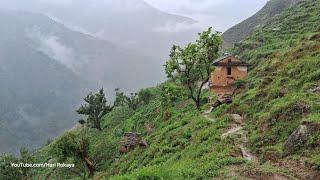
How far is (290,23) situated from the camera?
89.6 m

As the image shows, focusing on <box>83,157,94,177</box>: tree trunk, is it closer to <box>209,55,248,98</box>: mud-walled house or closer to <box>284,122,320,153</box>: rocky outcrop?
<box>209,55,248,98</box>: mud-walled house

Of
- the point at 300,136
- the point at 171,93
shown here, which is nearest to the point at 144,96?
the point at 171,93

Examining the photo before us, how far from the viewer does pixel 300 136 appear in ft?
92.7

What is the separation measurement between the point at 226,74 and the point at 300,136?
105ft

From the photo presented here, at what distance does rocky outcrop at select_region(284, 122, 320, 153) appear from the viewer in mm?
27766

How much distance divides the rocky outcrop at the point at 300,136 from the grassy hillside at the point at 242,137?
0.26 feet

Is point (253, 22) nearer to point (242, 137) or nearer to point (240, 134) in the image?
point (240, 134)

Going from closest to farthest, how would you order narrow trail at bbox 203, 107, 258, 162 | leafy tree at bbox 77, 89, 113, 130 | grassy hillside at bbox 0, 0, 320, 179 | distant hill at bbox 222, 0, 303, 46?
1. grassy hillside at bbox 0, 0, 320, 179
2. narrow trail at bbox 203, 107, 258, 162
3. leafy tree at bbox 77, 89, 113, 130
4. distant hill at bbox 222, 0, 303, 46

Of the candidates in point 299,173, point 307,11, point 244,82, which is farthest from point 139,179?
point 307,11

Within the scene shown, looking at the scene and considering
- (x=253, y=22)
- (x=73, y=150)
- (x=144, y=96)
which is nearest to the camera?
(x=73, y=150)

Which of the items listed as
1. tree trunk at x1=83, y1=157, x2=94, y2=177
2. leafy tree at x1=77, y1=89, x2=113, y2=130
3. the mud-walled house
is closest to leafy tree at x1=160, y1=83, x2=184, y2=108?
the mud-walled house

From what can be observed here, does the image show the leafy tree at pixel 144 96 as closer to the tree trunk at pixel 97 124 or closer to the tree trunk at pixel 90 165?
the tree trunk at pixel 97 124

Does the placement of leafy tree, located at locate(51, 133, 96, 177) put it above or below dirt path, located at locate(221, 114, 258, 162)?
below

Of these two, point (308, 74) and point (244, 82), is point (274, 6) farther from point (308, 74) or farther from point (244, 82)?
point (308, 74)
